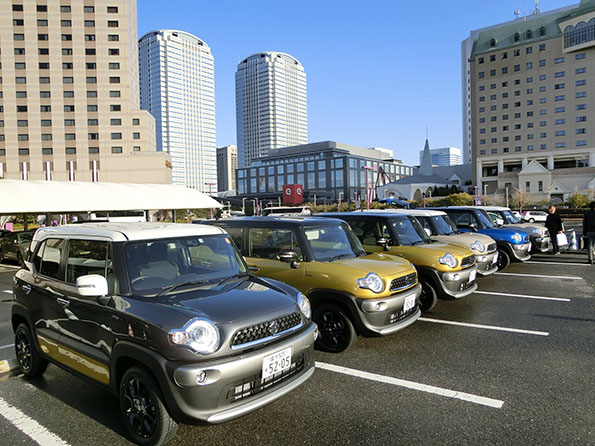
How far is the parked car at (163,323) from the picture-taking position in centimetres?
288

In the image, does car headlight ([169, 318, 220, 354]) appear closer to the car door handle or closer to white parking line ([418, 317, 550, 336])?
the car door handle

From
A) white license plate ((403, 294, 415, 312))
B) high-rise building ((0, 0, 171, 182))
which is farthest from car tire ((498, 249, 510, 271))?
high-rise building ((0, 0, 171, 182))

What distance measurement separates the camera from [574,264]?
1231cm

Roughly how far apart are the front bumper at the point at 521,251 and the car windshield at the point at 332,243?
22.8 feet

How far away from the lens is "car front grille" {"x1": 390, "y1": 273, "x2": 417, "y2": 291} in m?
5.27

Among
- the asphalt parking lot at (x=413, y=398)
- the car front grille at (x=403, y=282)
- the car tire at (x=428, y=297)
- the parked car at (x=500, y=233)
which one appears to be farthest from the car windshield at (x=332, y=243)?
the parked car at (x=500, y=233)

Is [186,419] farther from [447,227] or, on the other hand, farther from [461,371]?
[447,227]

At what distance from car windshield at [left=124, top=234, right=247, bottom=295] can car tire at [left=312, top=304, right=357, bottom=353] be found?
1.49 metres

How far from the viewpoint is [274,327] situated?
329 cm

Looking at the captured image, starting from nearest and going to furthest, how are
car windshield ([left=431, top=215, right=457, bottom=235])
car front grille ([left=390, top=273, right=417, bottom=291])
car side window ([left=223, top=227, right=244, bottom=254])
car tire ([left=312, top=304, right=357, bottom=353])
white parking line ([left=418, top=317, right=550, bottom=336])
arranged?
1. car tire ([left=312, top=304, right=357, bottom=353])
2. car front grille ([left=390, top=273, right=417, bottom=291])
3. white parking line ([left=418, top=317, right=550, bottom=336])
4. car side window ([left=223, top=227, right=244, bottom=254])
5. car windshield ([left=431, top=215, right=457, bottom=235])

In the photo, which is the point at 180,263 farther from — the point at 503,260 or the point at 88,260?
the point at 503,260

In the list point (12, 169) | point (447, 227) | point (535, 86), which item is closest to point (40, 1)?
point (12, 169)

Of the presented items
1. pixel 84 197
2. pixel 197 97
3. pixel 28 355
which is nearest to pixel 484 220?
pixel 28 355

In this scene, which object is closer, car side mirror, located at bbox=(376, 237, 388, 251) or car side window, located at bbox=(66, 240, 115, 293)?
car side window, located at bbox=(66, 240, 115, 293)
